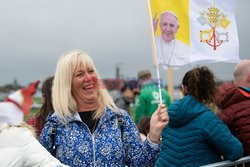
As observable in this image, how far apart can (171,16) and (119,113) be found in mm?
1001

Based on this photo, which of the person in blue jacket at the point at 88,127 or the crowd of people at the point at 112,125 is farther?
the person in blue jacket at the point at 88,127

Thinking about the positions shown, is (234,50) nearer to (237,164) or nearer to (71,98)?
(237,164)

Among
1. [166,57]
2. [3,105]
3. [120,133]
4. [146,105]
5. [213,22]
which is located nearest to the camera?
[3,105]

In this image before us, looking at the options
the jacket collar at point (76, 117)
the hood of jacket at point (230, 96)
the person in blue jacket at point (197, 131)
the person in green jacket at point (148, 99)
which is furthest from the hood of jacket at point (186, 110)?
the person in green jacket at point (148, 99)

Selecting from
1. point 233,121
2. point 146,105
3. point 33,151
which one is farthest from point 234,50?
point 146,105

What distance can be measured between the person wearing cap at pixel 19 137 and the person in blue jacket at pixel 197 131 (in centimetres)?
144

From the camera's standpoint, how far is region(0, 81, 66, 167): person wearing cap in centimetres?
196

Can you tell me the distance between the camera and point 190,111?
3232 millimetres

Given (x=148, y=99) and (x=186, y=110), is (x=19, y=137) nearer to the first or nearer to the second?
(x=186, y=110)

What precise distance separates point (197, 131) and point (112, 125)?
2.88 feet

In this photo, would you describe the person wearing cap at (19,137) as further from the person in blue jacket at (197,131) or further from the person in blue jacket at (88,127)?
the person in blue jacket at (197,131)

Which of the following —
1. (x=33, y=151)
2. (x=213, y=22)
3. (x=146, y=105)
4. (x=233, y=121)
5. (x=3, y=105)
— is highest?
(x=213, y=22)

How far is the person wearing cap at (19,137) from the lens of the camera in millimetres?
1961

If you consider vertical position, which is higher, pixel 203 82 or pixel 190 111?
pixel 203 82
